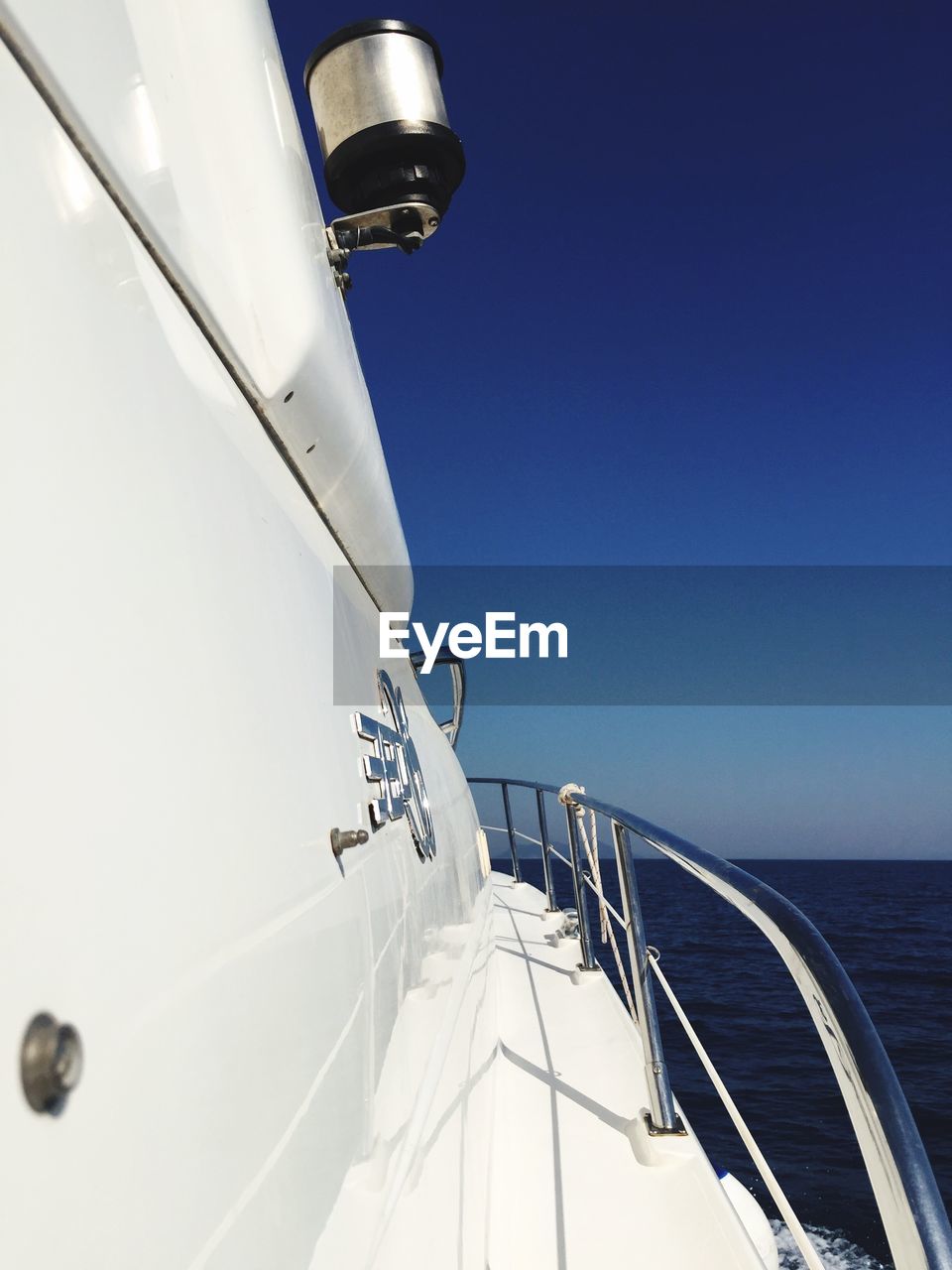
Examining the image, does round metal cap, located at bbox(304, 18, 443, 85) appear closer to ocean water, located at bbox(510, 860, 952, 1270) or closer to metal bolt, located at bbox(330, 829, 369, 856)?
metal bolt, located at bbox(330, 829, 369, 856)

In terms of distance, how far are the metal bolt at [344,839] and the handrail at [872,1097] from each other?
42 centimetres

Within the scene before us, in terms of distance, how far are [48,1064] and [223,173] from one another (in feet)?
2.90

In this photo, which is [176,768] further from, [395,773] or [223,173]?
[395,773]

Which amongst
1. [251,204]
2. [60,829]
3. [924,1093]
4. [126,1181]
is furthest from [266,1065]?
[924,1093]

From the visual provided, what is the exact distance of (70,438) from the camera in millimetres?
485

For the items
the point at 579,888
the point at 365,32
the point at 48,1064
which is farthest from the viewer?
the point at 579,888

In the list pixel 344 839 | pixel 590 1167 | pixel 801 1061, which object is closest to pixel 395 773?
pixel 344 839

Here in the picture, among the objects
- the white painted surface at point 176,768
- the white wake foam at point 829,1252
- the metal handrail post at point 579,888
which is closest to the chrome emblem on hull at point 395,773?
the white painted surface at point 176,768

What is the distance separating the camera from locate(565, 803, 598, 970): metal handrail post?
2648mm

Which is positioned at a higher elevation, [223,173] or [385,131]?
[385,131]

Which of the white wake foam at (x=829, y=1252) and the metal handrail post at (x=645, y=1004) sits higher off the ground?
the metal handrail post at (x=645, y=1004)

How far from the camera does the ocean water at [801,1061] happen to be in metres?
5.53

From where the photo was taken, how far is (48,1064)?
1.17 ft

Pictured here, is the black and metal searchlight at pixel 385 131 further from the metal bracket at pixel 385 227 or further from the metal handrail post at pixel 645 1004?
the metal handrail post at pixel 645 1004
